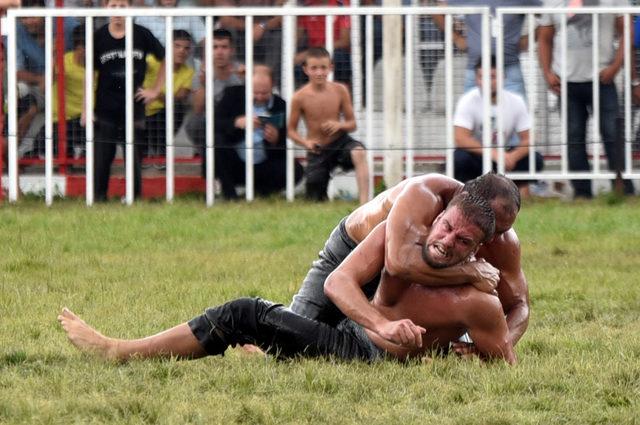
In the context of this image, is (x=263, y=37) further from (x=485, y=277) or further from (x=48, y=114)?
(x=485, y=277)

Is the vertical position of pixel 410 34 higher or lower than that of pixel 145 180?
higher

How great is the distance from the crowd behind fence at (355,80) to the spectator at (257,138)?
7cm

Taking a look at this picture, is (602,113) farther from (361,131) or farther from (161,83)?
(161,83)

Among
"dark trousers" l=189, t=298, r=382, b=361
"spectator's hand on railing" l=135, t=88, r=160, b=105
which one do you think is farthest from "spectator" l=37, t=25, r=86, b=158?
"dark trousers" l=189, t=298, r=382, b=361

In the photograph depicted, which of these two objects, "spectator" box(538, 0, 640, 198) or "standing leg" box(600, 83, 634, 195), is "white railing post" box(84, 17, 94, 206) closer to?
"spectator" box(538, 0, 640, 198)

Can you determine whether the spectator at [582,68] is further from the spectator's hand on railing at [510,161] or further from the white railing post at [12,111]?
the white railing post at [12,111]

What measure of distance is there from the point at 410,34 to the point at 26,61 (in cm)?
324

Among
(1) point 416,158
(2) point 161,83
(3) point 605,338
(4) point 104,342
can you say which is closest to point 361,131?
(1) point 416,158

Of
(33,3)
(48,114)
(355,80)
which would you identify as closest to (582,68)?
(355,80)

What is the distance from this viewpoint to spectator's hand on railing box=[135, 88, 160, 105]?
14898 millimetres

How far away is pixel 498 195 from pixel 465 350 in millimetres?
693

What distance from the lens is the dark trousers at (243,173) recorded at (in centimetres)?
1481

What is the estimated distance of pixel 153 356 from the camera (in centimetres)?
745

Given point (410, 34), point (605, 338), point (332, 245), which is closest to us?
point (332, 245)
